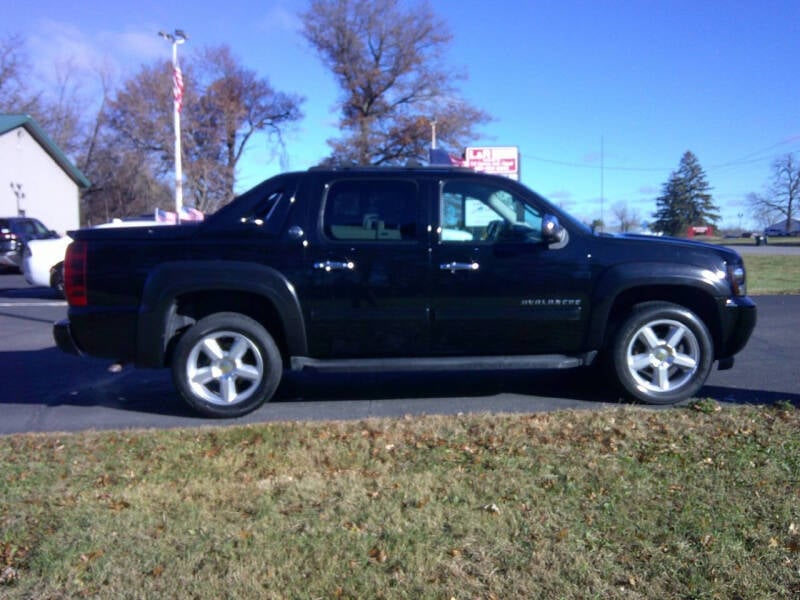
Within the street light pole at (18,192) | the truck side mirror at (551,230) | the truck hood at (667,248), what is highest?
the street light pole at (18,192)

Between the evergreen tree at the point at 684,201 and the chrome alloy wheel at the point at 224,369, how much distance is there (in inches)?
1398

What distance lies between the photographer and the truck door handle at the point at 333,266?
6215 mm

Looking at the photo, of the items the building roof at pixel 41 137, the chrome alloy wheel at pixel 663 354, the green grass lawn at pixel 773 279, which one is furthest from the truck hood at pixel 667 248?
the building roof at pixel 41 137

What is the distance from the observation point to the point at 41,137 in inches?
1529

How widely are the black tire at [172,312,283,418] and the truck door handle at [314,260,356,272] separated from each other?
0.65 m

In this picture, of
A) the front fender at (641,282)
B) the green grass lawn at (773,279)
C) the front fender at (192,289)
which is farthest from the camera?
the green grass lawn at (773,279)

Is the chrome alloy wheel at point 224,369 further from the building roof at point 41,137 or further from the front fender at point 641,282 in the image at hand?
the building roof at point 41,137

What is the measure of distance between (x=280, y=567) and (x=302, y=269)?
2954mm

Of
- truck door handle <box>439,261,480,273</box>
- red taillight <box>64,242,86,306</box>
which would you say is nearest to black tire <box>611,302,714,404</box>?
truck door handle <box>439,261,480,273</box>

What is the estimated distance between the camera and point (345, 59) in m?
48.6

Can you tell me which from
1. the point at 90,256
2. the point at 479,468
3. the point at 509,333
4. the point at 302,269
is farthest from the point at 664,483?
the point at 90,256

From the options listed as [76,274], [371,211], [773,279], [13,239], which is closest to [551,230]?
[371,211]

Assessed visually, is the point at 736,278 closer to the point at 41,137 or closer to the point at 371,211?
the point at 371,211

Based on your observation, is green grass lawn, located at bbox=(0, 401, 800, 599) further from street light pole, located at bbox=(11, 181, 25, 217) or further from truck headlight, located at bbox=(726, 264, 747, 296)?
street light pole, located at bbox=(11, 181, 25, 217)
